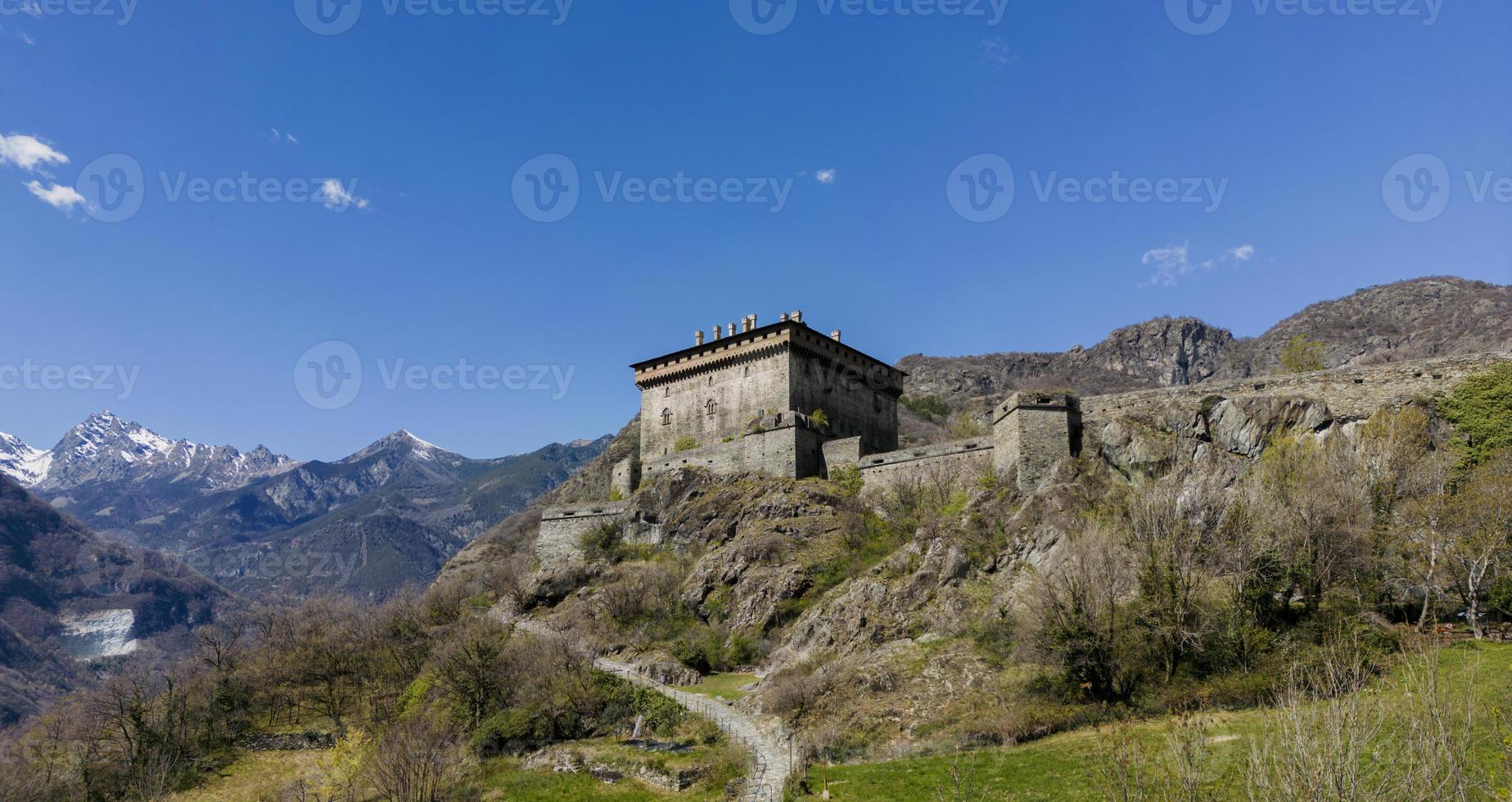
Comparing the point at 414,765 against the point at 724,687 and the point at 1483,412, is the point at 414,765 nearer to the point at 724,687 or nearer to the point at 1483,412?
the point at 724,687

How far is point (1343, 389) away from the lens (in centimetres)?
4466

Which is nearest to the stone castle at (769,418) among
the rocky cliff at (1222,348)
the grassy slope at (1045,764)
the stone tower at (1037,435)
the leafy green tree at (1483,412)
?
the stone tower at (1037,435)

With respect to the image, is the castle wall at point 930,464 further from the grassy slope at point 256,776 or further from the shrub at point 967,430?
the grassy slope at point 256,776

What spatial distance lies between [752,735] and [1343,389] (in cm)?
3247

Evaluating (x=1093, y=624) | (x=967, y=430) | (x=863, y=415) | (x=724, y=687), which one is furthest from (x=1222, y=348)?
(x=1093, y=624)

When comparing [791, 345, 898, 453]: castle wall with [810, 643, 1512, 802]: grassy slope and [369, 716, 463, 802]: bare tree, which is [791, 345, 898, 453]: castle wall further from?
[810, 643, 1512, 802]: grassy slope

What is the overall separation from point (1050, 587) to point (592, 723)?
1940cm

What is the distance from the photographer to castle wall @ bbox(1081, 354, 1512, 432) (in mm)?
43156

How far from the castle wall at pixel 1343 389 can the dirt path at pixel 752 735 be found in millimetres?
22827

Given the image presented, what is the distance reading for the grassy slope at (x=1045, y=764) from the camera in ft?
78.2

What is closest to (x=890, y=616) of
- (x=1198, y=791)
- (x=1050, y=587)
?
(x=1050, y=587)

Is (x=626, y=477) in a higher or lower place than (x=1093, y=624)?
higher

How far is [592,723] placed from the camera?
38.8 meters

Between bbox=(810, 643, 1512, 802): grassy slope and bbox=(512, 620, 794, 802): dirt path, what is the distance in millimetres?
1488
